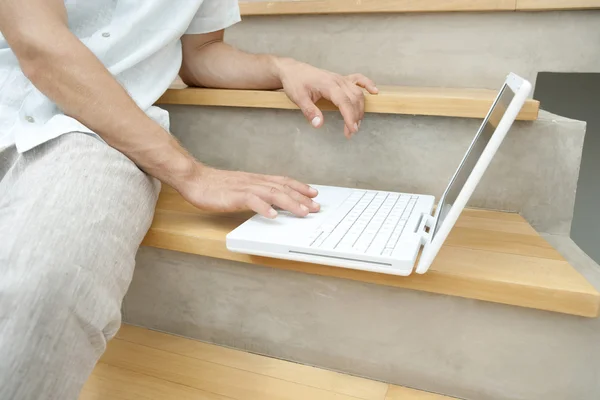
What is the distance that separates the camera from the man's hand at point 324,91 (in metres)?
0.82

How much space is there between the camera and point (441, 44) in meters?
1.08

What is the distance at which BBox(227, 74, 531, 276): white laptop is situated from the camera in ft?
1.79

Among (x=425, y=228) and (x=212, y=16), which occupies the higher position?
(x=212, y=16)

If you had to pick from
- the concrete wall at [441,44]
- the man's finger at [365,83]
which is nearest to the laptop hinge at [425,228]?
the man's finger at [365,83]

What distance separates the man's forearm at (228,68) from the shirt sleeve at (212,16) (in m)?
0.05

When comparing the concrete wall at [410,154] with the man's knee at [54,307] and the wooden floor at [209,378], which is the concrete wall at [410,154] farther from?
the man's knee at [54,307]

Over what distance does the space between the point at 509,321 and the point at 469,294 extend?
83 mm

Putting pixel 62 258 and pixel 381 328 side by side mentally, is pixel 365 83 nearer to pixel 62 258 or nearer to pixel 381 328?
pixel 381 328

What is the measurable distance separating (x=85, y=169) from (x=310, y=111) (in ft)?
1.28

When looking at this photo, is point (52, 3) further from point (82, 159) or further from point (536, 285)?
point (536, 285)

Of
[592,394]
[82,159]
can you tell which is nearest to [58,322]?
[82,159]

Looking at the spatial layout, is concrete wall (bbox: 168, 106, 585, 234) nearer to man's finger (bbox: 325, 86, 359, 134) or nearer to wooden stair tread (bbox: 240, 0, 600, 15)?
man's finger (bbox: 325, 86, 359, 134)

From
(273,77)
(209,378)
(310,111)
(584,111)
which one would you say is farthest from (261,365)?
(584,111)

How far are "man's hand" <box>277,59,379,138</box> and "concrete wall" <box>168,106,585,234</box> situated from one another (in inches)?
2.3
